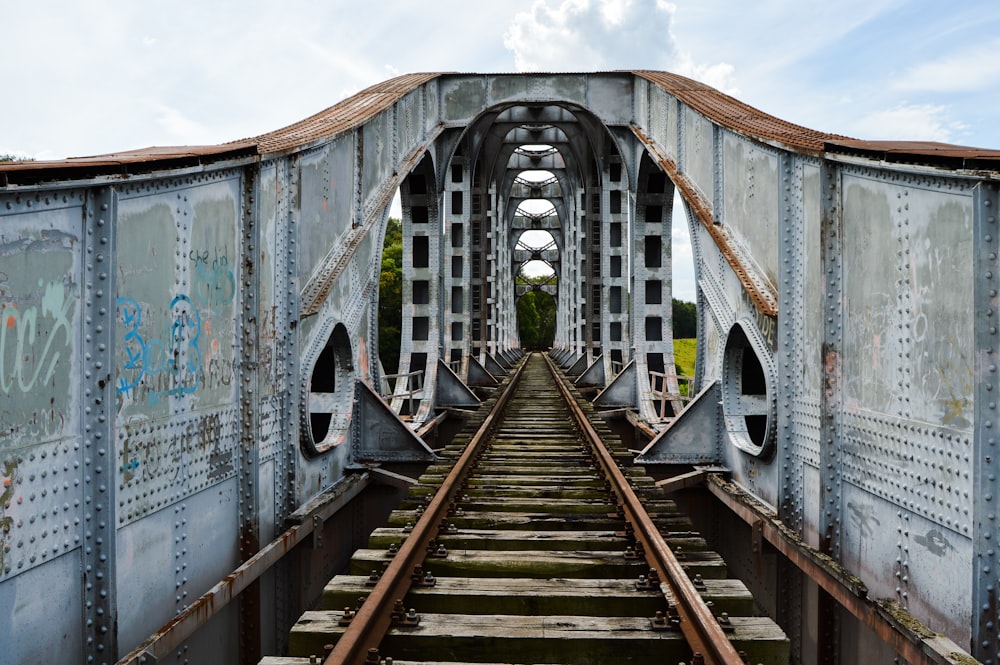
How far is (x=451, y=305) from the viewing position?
20594mm

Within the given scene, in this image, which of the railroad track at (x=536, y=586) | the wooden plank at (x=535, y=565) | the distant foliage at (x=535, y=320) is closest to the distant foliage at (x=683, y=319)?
the distant foliage at (x=535, y=320)

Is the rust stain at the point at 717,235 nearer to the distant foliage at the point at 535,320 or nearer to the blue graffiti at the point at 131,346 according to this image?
the blue graffiti at the point at 131,346

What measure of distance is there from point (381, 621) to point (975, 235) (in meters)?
3.90

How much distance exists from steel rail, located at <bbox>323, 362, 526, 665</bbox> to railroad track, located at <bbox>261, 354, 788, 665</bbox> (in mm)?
12

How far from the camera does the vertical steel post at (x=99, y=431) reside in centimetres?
383

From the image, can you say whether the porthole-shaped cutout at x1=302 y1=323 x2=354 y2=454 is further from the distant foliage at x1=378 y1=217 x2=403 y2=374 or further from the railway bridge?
the distant foliage at x1=378 y1=217 x2=403 y2=374

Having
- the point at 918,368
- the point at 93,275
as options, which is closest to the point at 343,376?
the point at 93,275

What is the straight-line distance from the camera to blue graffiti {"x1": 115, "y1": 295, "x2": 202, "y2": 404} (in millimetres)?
4156

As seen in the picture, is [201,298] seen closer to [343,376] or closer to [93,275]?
[93,275]

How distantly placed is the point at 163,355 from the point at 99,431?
77 cm

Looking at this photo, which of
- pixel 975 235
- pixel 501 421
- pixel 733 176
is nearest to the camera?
pixel 975 235

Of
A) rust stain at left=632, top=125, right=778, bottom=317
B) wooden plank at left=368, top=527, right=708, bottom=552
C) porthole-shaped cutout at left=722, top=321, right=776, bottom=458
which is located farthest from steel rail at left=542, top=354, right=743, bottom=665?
rust stain at left=632, top=125, right=778, bottom=317

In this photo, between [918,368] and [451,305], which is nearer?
[918,368]

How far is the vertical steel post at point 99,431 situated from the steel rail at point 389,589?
1.39 metres
